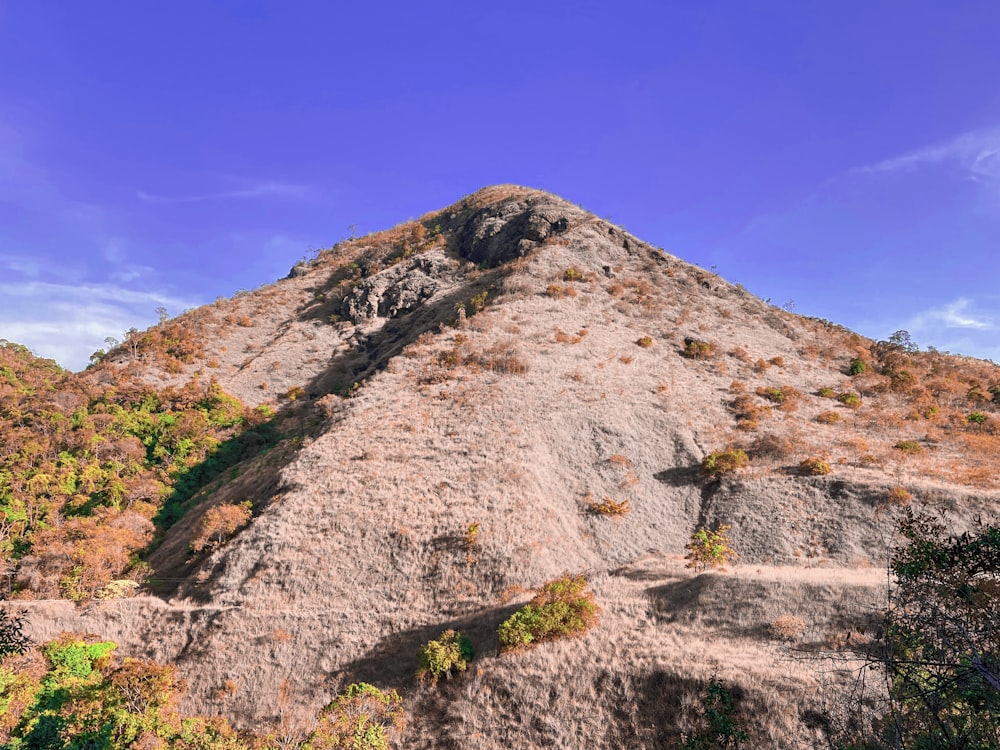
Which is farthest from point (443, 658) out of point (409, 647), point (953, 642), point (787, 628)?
point (953, 642)

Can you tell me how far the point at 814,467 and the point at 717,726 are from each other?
21860 mm

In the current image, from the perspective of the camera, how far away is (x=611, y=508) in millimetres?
32469

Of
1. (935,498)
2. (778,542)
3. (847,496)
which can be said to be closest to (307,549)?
(778,542)

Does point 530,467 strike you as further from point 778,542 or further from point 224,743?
point 224,743

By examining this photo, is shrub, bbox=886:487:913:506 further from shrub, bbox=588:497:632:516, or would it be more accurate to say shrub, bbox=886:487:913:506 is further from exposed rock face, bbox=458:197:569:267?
exposed rock face, bbox=458:197:569:267

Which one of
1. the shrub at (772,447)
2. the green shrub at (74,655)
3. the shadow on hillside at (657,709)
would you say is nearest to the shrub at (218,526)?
the green shrub at (74,655)

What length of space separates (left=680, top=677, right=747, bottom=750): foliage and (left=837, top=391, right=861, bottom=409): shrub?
1365 inches

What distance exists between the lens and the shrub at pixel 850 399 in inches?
1651

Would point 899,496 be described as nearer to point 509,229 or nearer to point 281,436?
point 281,436

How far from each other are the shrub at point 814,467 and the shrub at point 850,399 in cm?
1299

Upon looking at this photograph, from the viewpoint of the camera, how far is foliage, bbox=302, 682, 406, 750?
1783cm

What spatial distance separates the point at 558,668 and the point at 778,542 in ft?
55.2

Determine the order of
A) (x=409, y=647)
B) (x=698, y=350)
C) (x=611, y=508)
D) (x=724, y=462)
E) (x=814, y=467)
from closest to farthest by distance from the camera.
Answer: (x=409, y=647) < (x=814, y=467) < (x=611, y=508) < (x=724, y=462) < (x=698, y=350)

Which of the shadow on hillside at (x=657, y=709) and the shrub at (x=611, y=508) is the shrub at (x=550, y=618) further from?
the shrub at (x=611, y=508)
